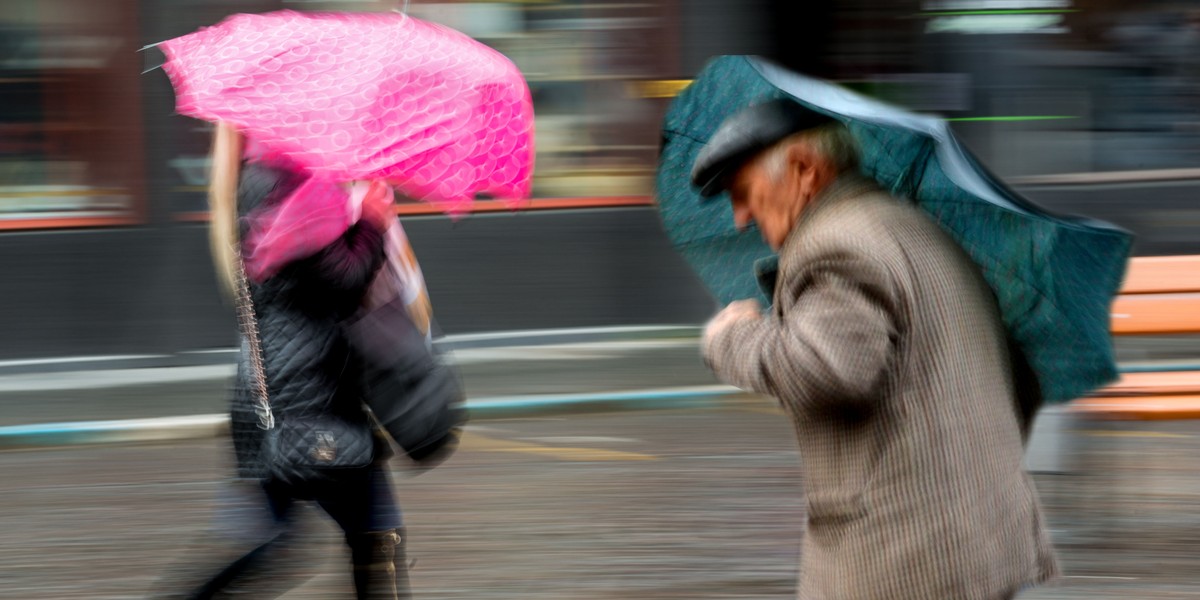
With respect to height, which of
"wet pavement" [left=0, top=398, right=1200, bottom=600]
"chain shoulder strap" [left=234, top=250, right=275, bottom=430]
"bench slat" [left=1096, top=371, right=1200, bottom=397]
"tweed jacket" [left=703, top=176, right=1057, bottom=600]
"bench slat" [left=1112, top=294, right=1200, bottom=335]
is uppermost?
"tweed jacket" [left=703, top=176, right=1057, bottom=600]

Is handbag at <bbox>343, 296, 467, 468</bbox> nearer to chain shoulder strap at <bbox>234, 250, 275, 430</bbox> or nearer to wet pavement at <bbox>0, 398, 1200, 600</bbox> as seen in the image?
chain shoulder strap at <bbox>234, 250, 275, 430</bbox>

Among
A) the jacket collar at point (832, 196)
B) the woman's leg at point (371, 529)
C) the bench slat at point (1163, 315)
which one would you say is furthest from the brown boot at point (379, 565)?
the bench slat at point (1163, 315)

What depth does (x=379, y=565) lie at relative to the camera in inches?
135

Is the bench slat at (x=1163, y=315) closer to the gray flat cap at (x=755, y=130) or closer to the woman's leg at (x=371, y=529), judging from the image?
the woman's leg at (x=371, y=529)

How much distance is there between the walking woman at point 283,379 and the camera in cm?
316

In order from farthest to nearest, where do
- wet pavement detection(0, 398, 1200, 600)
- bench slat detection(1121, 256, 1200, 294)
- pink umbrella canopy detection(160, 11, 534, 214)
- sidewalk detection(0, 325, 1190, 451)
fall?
sidewalk detection(0, 325, 1190, 451), bench slat detection(1121, 256, 1200, 294), wet pavement detection(0, 398, 1200, 600), pink umbrella canopy detection(160, 11, 534, 214)

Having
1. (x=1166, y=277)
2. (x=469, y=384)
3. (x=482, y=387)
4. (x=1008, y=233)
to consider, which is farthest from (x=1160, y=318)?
(x=469, y=384)

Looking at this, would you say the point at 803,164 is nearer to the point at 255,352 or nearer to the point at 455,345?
the point at 255,352

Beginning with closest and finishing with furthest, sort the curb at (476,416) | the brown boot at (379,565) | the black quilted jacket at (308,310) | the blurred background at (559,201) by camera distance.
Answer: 1. the black quilted jacket at (308,310)
2. the brown boot at (379,565)
3. the blurred background at (559,201)
4. the curb at (476,416)

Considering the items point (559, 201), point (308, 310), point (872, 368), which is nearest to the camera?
point (872, 368)

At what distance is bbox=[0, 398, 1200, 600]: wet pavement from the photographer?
4957 millimetres

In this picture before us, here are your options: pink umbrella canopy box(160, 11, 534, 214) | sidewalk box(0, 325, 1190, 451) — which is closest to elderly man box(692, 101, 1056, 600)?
pink umbrella canopy box(160, 11, 534, 214)

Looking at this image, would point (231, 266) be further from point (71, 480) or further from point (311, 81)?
point (71, 480)

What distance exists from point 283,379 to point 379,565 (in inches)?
20.2
